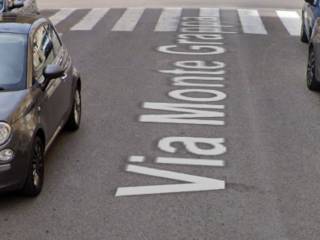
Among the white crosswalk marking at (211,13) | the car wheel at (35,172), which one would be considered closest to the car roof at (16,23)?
the car wheel at (35,172)

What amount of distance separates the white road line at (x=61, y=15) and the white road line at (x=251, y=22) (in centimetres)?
478

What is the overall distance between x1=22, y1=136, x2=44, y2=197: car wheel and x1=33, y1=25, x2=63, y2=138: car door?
29 centimetres

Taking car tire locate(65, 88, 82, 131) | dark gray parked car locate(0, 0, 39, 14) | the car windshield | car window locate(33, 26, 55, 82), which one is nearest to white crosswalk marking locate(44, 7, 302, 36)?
dark gray parked car locate(0, 0, 39, 14)

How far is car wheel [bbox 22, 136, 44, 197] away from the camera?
21.2 ft

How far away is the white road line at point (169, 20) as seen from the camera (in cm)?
1739

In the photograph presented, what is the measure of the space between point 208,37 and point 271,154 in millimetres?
8630

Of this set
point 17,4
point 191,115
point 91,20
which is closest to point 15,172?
point 191,115

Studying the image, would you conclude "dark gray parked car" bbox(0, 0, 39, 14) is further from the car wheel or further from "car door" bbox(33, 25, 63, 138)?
the car wheel

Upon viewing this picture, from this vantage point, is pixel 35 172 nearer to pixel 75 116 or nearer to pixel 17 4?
pixel 75 116

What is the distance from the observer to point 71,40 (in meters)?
15.5

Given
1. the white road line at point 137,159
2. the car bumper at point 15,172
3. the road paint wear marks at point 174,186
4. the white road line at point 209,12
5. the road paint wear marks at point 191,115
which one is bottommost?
the white road line at point 209,12

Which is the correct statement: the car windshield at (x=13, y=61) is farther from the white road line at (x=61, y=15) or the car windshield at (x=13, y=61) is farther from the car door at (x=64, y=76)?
the white road line at (x=61, y=15)

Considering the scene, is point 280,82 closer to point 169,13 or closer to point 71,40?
point 71,40

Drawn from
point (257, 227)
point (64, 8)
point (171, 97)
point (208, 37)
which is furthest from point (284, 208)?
point (64, 8)
